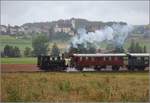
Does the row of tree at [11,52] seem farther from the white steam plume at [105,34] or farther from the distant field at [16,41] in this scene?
the white steam plume at [105,34]

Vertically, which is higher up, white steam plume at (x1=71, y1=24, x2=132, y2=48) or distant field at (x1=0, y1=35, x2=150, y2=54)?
white steam plume at (x1=71, y1=24, x2=132, y2=48)

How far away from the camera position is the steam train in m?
48.8

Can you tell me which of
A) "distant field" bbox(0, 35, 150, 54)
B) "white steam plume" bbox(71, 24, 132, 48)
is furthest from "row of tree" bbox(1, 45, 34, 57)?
"white steam plume" bbox(71, 24, 132, 48)

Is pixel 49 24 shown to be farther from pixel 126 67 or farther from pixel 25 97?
pixel 25 97

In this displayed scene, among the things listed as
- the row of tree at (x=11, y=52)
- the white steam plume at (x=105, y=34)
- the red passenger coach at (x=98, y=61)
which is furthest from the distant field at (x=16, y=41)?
the red passenger coach at (x=98, y=61)

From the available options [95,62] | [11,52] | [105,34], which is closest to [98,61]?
[95,62]

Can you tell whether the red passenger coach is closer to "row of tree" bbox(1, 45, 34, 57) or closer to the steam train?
the steam train

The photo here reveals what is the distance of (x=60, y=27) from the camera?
153 metres

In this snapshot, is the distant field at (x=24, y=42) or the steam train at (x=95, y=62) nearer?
the steam train at (x=95, y=62)

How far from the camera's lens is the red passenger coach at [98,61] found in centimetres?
4884

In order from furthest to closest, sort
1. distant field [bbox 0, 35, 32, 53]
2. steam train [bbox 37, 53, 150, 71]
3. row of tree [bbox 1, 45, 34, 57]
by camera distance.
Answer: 1. distant field [bbox 0, 35, 32, 53]
2. row of tree [bbox 1, 45, 34, 57]
3. steam train [bbox 37, 53, 150, 71]

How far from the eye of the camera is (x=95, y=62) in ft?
160

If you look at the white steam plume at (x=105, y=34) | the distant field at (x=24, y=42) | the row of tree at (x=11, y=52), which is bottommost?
the row of tree at (x=11, y=52)

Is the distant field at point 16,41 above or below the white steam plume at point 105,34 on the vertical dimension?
below
